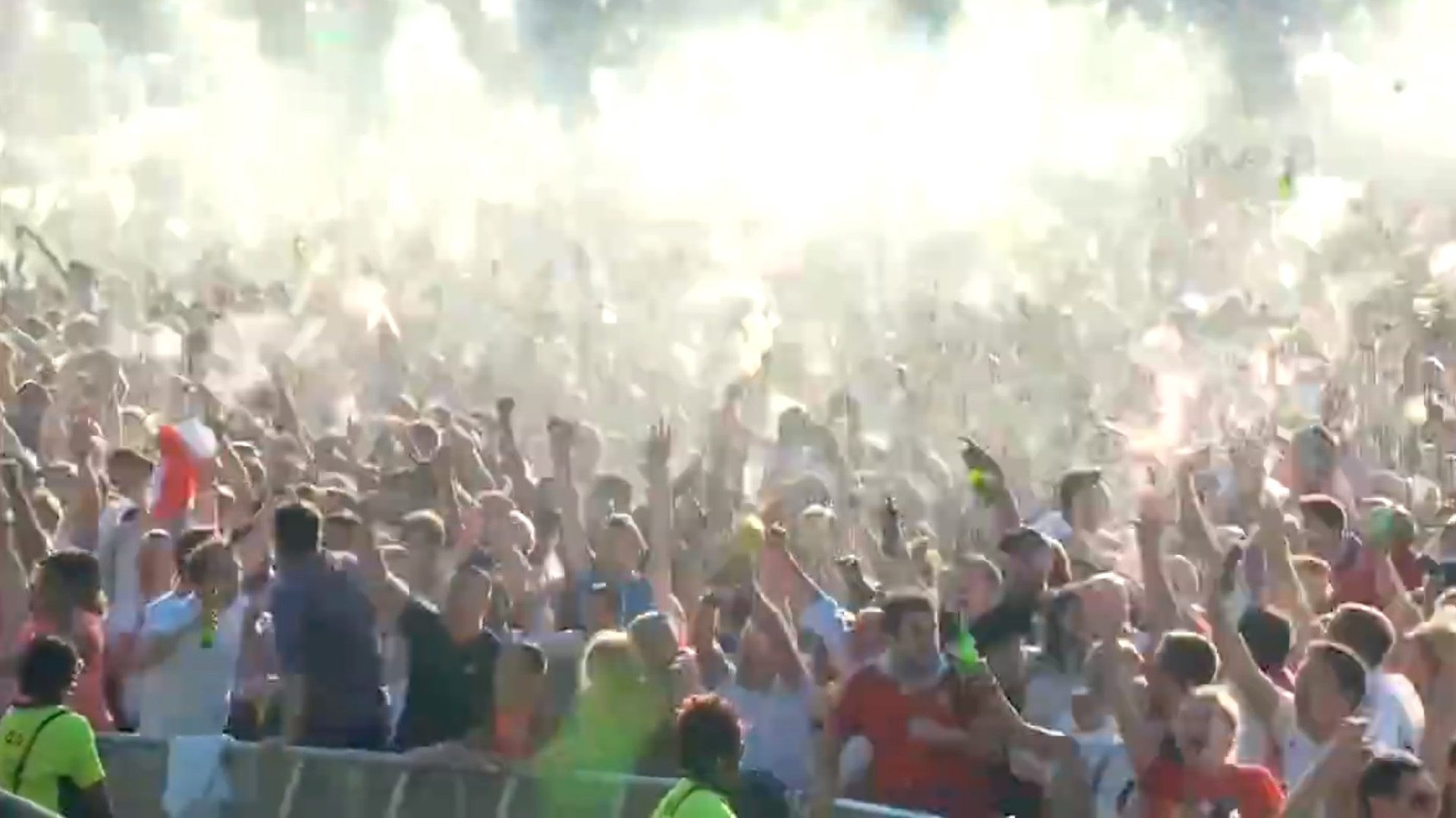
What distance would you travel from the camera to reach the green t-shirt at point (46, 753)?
100 inches

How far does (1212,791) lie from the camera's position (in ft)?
7.63

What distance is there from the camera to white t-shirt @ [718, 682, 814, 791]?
105 inches

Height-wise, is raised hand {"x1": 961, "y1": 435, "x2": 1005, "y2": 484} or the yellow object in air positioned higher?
raised hand {"x1": 961, "y1": 435, "x2": 1005, "y2": 484}

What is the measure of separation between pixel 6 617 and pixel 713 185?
1584 mm

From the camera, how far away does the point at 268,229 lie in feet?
13.1

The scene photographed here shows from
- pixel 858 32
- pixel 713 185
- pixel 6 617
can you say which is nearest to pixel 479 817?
pixel 6 617

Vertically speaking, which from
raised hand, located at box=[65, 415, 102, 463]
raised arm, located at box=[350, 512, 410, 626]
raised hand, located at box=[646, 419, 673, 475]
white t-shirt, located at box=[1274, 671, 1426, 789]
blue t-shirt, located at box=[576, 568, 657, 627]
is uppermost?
raised hand, located at box=[65, 415, 102, 463]

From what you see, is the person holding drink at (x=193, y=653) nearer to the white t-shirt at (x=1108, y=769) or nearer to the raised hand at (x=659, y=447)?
the raised hand at (x=659, y=447)

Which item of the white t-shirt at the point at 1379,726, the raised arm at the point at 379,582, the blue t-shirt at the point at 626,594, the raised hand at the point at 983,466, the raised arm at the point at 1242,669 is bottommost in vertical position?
the white t-shirt at the point at 1379,726

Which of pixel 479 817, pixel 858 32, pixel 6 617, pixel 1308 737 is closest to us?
pixel 1308 737

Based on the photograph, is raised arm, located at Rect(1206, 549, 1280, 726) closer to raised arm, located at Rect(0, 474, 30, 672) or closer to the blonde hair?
the blonde hair

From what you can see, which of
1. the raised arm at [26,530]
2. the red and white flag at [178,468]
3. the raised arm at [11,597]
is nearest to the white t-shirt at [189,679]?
the raised arm at [11,597]

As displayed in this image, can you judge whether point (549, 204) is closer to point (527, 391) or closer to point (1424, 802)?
point (527, 391)

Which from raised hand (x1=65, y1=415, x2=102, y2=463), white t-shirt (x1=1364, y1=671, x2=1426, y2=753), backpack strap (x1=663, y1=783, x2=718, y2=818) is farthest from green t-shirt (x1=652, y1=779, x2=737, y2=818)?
raised hand (x1=65, y1=415, x2=102, y2=463)
